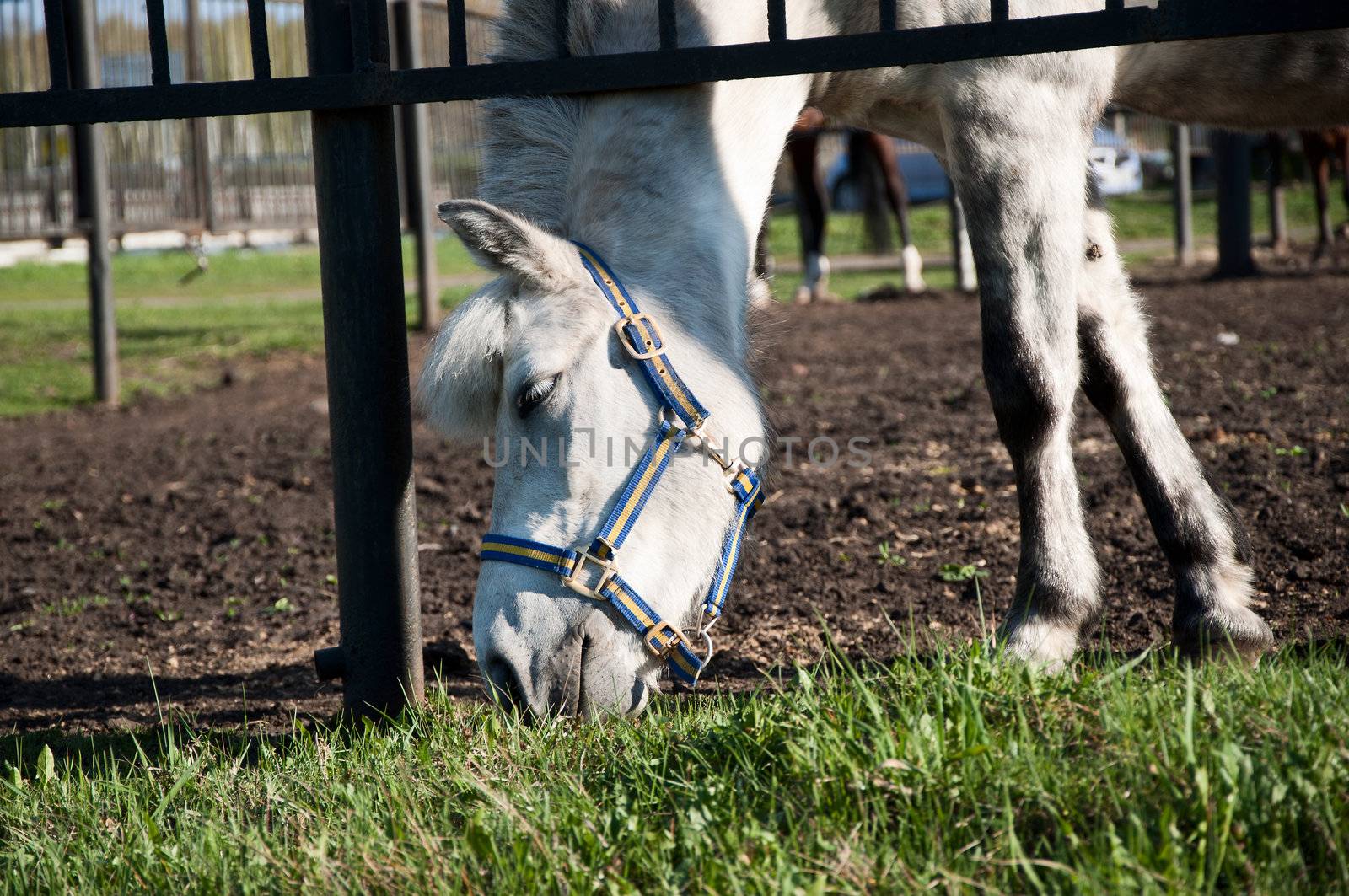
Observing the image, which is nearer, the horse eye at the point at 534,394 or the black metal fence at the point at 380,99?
the black metal fence at the point at 380,99

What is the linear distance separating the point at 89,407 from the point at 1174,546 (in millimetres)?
6761

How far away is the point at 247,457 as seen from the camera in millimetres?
5570

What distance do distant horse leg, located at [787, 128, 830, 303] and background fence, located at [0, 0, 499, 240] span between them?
2.95 metres

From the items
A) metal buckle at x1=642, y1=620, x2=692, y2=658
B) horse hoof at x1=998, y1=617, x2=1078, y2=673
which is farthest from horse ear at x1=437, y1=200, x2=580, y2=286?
horse hoof at x1=998, y1=617, x2=1078, y2=673

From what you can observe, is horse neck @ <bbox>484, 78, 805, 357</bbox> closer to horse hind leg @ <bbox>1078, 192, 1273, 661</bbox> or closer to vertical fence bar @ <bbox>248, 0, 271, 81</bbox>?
vertical fence bar @ <bbox>248, 0, 271, 81</bbox>

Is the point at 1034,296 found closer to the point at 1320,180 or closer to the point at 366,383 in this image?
the point at 366,383

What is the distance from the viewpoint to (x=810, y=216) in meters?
10.5

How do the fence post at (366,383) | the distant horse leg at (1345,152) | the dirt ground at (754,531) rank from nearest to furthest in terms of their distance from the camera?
the fence post at (366,383)
the dirt ground at (754,531)
the distant horse leg at (1345,152)

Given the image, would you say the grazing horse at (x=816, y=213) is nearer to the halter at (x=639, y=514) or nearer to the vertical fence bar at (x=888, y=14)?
the halter at (x=639, y=514)

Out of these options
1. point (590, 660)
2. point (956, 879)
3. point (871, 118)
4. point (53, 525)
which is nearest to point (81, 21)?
point (53, 525)

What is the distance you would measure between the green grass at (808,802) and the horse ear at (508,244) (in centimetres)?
88

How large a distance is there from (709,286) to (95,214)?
5.93m

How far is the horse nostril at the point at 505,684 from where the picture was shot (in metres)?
2.19

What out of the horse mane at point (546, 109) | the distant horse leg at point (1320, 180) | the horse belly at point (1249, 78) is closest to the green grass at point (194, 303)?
the horse mane at point (546, 109)
